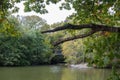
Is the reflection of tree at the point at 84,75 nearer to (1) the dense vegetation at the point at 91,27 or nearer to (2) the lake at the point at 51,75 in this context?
(2) the lake at the point at 51,75

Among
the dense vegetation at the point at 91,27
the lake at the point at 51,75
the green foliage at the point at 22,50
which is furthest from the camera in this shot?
the green foliage at the point at 22,50

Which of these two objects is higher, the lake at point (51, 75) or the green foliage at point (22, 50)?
the green foliage at point (22, 50)

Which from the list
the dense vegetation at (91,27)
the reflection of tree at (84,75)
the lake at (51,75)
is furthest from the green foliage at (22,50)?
the dense vegetation at (91,27)

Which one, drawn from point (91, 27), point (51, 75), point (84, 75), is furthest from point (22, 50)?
point (91, 27)

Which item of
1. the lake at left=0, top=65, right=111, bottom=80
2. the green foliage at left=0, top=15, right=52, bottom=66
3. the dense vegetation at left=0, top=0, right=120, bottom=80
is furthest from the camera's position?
the green foliage at left=0, top=15, right=52, bottom=66

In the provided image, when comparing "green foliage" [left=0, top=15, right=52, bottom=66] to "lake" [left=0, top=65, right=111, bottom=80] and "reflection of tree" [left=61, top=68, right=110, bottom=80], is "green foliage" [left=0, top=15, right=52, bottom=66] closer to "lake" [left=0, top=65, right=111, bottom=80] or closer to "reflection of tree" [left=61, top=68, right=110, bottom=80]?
"lake" [left=0, top=65, right=111, bottom=80]

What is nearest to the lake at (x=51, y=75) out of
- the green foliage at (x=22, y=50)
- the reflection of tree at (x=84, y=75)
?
the reflection of tree at (x=84, y=75)

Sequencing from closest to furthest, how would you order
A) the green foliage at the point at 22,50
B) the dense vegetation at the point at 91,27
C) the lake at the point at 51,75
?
1. the dense vegetation at the point at 91,27
2. the lake at the point at 51,75
3. the green foliage at the point at 22,50

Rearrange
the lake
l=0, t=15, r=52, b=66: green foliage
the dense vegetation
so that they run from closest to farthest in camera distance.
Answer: the dense vegetation, the lake, l=0, t=15, r=52, b=66: green foliage

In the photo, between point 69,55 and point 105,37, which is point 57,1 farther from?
point 69,55

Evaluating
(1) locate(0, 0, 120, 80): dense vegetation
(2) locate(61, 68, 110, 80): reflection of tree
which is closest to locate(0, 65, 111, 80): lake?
(2) locate(61, 68, 110, 80): reflection of tree

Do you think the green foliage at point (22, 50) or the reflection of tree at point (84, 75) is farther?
the green foliage at point (22, 50)

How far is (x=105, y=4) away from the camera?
214 inches

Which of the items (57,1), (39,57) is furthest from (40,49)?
(57,1)
